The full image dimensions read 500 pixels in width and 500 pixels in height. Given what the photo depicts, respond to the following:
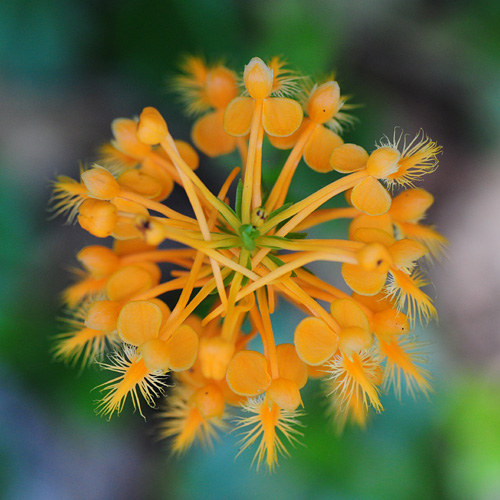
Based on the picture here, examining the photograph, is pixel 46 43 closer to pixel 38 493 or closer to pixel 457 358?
pixel 38 493

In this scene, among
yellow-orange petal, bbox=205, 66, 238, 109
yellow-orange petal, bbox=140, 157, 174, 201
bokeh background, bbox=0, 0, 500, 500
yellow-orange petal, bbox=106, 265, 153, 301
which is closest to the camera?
yellow-orange petal, bbox=106, 265, 153, 301

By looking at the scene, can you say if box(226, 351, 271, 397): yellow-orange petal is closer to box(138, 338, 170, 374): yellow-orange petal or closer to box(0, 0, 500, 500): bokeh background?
box(138, 338, 170, 374): yellow-orange petal

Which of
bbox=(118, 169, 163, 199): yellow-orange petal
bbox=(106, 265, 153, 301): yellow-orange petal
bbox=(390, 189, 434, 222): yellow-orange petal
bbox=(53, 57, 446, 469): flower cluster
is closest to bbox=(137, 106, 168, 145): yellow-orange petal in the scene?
bbox=(53, 57, 446, 469): flower cluster

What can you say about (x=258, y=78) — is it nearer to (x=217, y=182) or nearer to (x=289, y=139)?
(x=289, y=139)

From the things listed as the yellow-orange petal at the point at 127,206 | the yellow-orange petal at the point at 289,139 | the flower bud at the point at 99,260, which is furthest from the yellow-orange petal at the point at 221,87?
the flower bud at the point at 99,260

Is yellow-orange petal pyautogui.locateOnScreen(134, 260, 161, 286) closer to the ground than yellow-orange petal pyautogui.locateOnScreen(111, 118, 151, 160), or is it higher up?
closer to the ground

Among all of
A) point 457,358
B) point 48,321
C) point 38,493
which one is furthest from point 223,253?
point 38,493

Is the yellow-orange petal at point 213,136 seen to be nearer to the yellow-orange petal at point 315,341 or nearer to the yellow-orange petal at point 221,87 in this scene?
the yellow-orange petal at point 221,87
